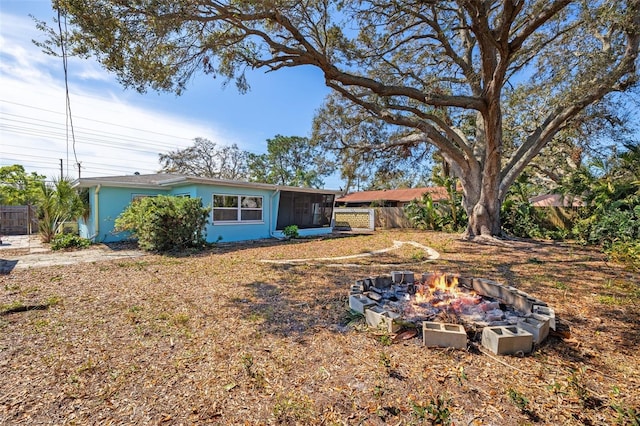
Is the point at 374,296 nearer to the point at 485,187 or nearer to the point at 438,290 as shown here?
the point at 438,290

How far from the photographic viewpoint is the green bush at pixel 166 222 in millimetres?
9008

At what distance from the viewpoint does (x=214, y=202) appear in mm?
11734

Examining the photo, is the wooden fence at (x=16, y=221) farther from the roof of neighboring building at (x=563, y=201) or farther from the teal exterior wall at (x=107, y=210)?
the roof of neighboring building at (x=563, y=201)

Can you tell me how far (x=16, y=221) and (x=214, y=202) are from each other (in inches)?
514

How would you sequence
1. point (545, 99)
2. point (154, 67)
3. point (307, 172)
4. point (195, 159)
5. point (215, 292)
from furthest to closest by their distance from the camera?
point (307, 172) < point (195, 159) < point (545, 99) < point (154, 67) < point (215, 292)

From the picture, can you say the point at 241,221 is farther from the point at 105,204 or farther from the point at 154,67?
the point at 154,67

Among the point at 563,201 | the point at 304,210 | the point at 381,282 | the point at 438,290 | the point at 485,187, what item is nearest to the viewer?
the point at 438,290

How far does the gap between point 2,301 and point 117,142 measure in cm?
2937

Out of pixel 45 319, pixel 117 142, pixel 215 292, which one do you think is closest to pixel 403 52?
pixel 215 292

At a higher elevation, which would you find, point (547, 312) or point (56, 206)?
point (56, 206)

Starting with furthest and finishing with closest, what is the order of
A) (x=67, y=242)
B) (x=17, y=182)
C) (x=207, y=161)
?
(x=207, y=161), (x=17, y=182), (x=67, y=242)

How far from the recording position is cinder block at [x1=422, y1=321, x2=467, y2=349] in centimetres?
284

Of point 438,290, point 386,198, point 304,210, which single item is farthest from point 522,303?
point 386,198

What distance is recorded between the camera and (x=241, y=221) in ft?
41.4
